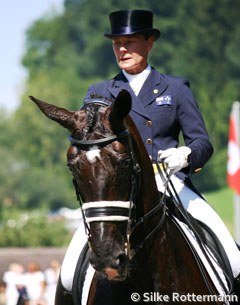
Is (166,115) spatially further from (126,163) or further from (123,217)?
(123,217)

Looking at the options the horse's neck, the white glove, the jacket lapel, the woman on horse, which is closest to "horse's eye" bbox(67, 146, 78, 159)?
the horse's neck

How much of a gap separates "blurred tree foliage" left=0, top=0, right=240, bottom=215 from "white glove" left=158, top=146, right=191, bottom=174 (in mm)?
87196

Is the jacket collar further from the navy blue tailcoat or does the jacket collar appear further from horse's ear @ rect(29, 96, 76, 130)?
horse's ear @ rect(29, 96, 76, 130)

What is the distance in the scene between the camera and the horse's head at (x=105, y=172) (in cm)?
650

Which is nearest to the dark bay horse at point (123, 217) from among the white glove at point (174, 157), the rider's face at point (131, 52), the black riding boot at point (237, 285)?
the white glove at point (174, 157)

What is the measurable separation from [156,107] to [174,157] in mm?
636

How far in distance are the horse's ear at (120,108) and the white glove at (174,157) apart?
68 centimetres

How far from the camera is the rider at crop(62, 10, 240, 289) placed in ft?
25.7

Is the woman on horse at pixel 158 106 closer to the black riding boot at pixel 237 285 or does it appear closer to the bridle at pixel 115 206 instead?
the black riding boot at pixel 237 285

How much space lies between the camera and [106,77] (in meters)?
114

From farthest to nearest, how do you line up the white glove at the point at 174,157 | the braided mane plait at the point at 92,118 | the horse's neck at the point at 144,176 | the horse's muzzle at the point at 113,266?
the white glove at the point at 174,157, the horse's neck at the point at 144,176, the braided mane plait at the point at 92,118, the horse's muzzle at the point at 113,266

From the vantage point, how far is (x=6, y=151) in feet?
374

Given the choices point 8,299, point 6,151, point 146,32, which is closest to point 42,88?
point 6,151

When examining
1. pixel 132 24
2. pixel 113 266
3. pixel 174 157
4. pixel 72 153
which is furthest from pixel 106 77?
pixel 113 266
